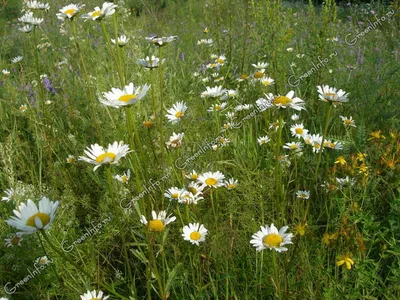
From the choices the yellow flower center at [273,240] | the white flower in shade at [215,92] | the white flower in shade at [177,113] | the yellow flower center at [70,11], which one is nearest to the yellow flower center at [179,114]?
the white flower in shade at [177,113]

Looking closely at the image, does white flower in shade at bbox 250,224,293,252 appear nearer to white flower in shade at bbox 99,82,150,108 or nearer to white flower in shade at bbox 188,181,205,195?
white flower in shade at bbox 188,181,205,195

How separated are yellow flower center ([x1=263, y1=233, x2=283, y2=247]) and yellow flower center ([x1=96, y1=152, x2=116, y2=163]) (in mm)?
524

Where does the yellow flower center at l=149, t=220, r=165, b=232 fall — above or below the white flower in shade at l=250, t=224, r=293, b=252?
above

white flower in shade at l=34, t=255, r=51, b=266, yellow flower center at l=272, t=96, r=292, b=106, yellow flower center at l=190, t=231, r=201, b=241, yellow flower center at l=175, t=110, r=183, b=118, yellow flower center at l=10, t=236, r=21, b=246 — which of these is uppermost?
yellow flower center at l=175, t=110, r=183, b=118

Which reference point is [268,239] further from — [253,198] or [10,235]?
[10,235]

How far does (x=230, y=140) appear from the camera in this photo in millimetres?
2170

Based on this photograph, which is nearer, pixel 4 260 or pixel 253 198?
pixel 4 260

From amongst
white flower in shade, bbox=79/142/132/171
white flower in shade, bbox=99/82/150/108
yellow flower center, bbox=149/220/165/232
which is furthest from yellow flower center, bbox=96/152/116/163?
yellow flower center, bbox=149/220/165/232

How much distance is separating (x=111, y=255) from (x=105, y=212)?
0.65 feet

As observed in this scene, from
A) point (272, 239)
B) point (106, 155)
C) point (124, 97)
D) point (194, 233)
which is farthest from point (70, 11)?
point (272, 239)

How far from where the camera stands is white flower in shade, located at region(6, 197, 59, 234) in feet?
3.40

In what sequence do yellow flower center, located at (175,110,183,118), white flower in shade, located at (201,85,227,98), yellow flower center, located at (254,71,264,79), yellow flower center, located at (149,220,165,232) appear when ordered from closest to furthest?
yellow flower center, located at (149,220,165,232) < white flower in shade, located at (201,85,227,98) < yellow flower center, located at (175,110,183,118) < yellow flower center, located at (254,71,264,79)

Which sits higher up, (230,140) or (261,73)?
(261,73)

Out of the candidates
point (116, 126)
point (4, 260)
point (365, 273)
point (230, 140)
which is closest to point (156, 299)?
point (4, 260)
